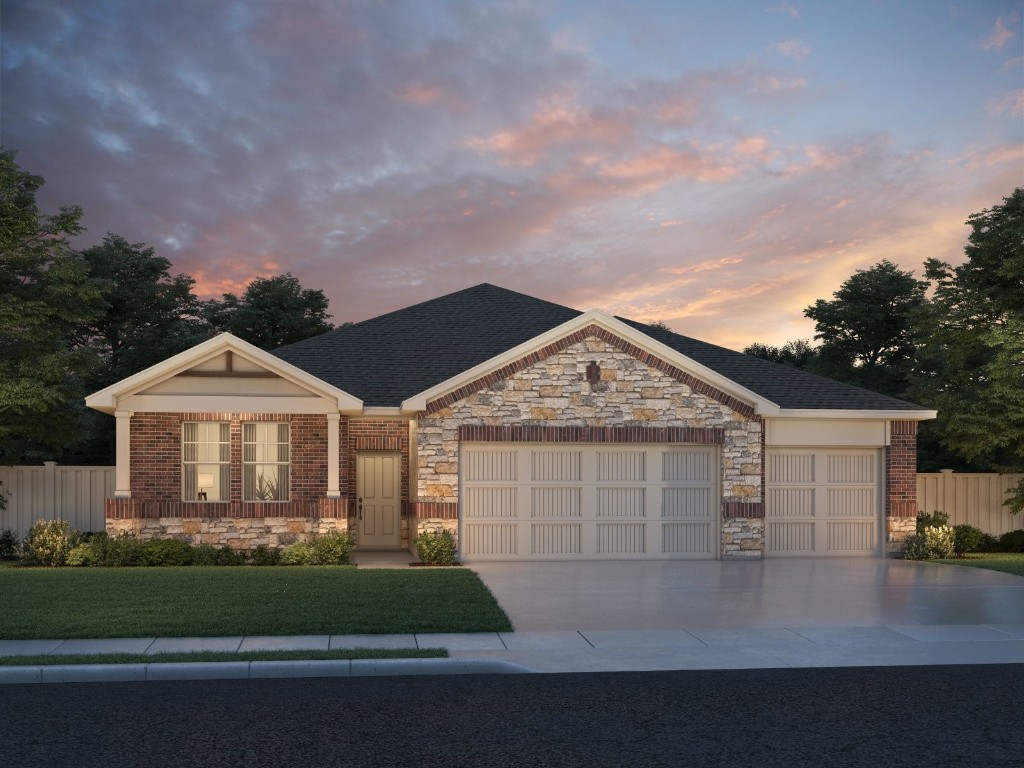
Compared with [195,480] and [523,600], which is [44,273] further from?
[523,600]

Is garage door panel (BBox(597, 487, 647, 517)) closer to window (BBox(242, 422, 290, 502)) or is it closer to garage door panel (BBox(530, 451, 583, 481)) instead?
garage door panel (BBox(530, 451, 583, 481))

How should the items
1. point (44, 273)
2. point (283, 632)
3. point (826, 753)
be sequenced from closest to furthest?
point (826, 753) → point (283, 632) → point (44, 273)

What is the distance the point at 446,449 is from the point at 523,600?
5.96m

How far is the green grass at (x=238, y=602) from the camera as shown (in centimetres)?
1166

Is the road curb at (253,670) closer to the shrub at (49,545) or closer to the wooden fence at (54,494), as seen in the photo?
the shrub at (49,545)

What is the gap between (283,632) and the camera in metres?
11.5

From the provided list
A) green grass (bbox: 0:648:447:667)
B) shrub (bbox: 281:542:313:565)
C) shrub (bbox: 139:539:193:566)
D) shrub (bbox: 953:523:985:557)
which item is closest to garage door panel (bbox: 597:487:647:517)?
shrub (bbox: 281:542:313:565)

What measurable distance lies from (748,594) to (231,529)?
10396 mm

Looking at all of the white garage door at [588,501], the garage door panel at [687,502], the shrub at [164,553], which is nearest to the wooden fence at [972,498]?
the garage door panel at [687,502]

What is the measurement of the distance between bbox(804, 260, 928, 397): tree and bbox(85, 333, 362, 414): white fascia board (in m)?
25.9

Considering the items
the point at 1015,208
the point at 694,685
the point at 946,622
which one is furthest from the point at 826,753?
the point at 1015,208

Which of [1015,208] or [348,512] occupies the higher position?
[1015,208]

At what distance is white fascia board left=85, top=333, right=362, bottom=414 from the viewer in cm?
1942

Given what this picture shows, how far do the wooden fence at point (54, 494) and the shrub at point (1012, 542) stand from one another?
2126 centimetres
